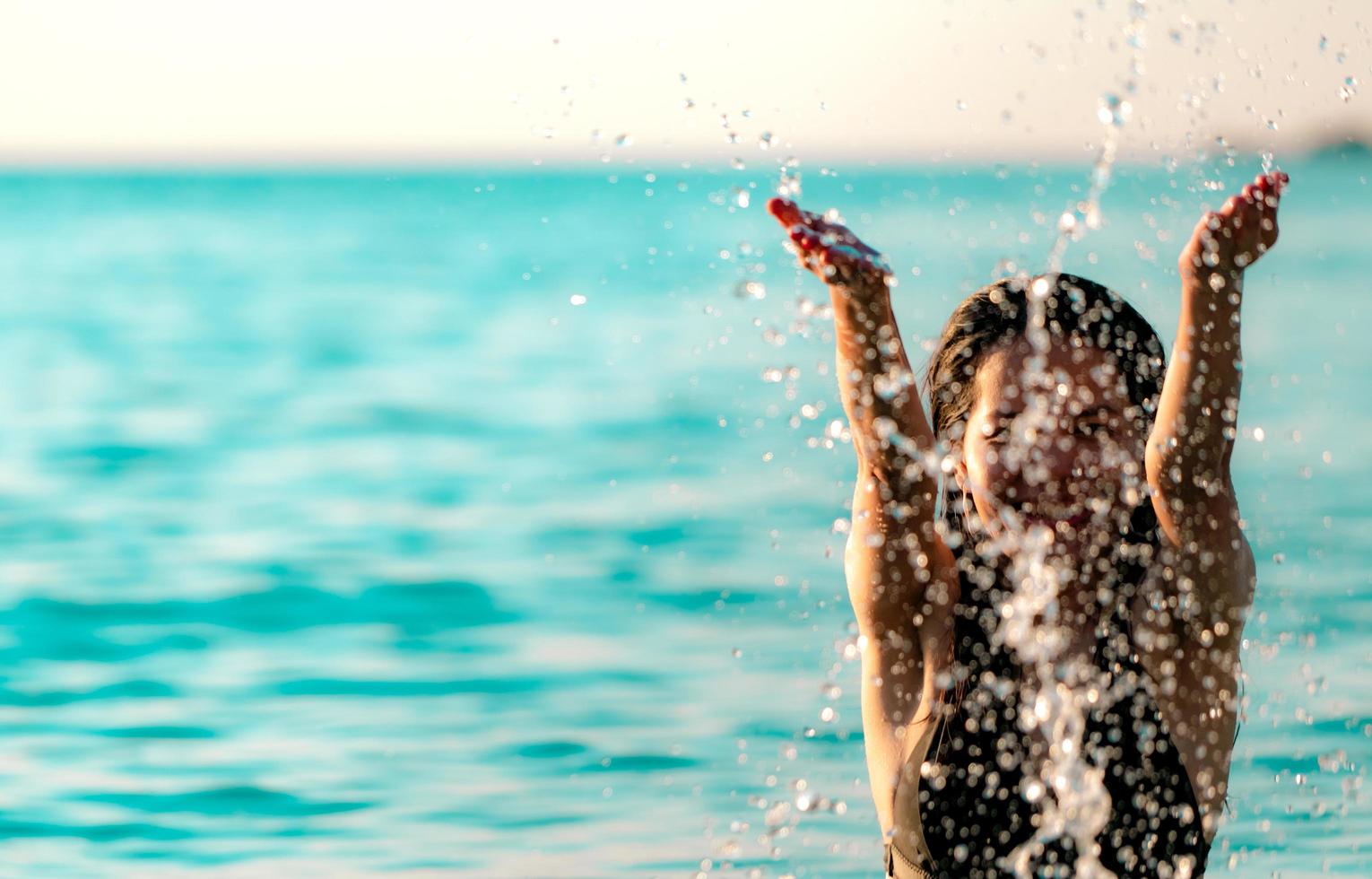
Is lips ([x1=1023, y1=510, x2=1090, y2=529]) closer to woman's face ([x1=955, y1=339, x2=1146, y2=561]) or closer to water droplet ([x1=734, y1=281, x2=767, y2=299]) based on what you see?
woman's face ([x1=955, y1=339, x2=1146, y2=561])

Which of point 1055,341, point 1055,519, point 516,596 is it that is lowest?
point 1055,519

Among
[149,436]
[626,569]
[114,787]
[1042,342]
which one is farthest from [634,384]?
[1042,342]

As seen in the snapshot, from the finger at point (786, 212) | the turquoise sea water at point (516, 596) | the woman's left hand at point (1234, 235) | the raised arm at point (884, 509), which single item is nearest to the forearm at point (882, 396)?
the raised arm at point (884, 509)

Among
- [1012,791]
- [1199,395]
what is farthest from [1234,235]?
[1012,791]

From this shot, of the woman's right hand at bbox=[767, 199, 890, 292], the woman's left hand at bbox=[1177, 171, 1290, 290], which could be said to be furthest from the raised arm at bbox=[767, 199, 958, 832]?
the woman's left hand at bbox=[1177, 171, 1290, 290]

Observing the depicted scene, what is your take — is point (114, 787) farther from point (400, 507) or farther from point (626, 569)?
point (400, 507)

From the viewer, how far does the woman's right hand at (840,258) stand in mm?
3086

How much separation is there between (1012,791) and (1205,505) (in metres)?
0.55

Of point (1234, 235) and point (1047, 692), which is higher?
point (1234, 235)

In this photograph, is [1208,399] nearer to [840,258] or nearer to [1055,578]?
[1055,578]

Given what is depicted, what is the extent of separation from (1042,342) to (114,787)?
11.8 ft

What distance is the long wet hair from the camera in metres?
3.23

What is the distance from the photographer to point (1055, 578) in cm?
320

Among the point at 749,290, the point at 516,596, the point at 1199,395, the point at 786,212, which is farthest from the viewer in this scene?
the point at 516,596
